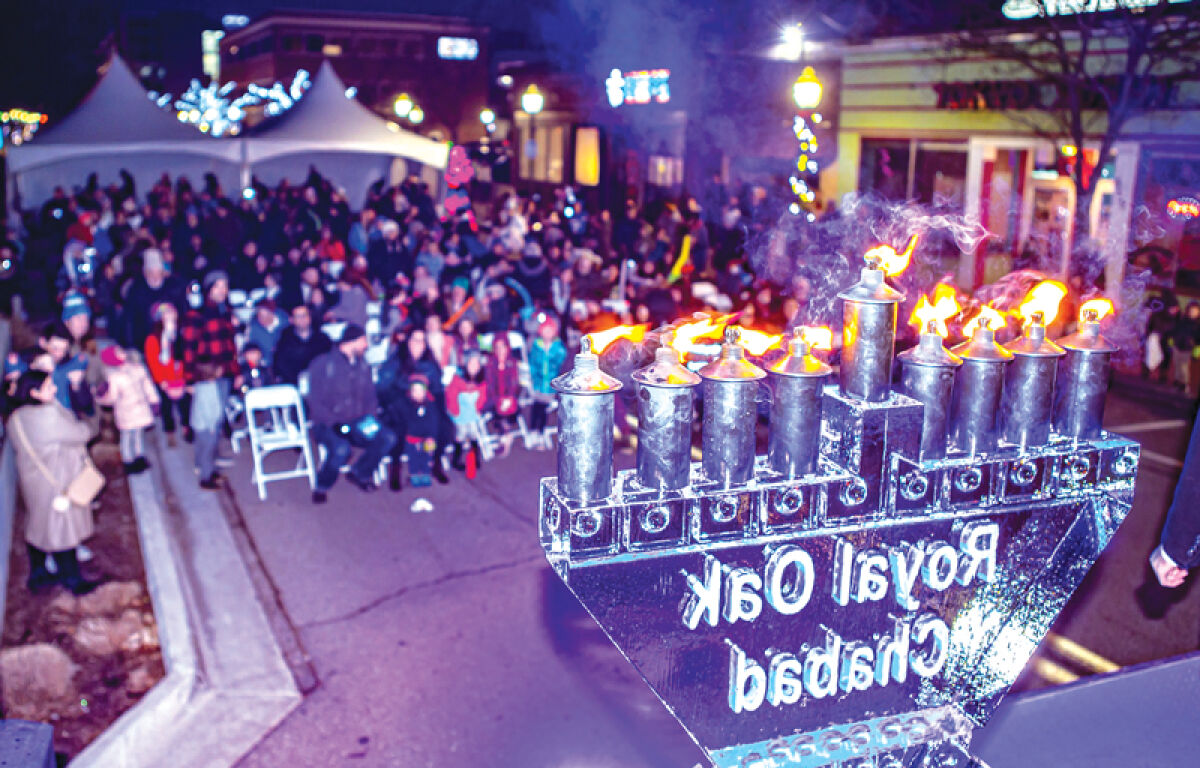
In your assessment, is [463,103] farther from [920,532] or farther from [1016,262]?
[920,532]

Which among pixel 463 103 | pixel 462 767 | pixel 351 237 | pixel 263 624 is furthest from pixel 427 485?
pixel 463 103

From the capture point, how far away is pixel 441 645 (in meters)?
6.20

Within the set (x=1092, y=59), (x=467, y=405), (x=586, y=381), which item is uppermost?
(x=1092, y=59)

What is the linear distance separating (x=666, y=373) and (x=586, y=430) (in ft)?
1.00

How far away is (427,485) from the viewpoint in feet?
29.9

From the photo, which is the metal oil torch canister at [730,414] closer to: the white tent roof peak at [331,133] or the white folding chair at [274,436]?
the white folding chair at [274,436]

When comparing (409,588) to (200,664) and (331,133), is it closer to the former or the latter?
(200,664)

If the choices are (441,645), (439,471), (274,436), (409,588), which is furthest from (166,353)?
(441,645)

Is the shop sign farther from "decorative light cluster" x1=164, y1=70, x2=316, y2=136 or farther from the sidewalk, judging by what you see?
"decorative light cluster" x1=164, y1=70, x2=316, y2=136

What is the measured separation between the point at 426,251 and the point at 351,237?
3.77 m

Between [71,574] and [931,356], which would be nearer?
[931,356]

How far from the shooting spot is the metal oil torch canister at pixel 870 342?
325 cm

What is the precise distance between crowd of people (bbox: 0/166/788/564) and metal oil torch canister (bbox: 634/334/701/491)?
511 cm

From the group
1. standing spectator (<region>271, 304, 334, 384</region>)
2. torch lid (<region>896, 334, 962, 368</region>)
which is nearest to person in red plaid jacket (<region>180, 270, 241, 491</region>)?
standing spectator (<region>271, 304, 334, 384</region>)
